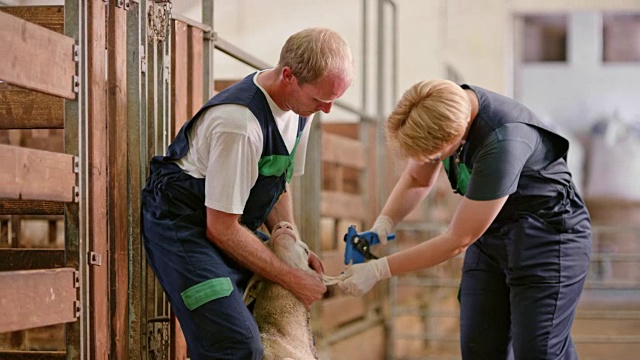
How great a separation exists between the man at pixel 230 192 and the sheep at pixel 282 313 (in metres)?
0.03

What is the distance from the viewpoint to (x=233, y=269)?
2.50 metres

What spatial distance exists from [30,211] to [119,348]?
0.47 meters

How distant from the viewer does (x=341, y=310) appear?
5312 mm

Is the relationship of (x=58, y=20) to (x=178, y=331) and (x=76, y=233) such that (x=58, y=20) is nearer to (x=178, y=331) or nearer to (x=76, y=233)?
(x=76, y=233)

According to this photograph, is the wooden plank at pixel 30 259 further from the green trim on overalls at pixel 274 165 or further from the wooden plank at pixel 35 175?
the green trim on overalls at pixel 274 165

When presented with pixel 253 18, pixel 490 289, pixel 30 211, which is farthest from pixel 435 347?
pixel 30 211

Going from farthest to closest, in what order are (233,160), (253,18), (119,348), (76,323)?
(253,18)
(119,348)
(76,323)
(233,160)

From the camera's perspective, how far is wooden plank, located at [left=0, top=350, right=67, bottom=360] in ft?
9.29

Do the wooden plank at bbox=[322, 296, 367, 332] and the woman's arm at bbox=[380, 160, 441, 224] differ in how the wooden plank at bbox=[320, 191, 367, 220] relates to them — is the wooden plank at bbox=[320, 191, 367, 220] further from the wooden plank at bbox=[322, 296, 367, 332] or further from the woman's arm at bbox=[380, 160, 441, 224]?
the woman's arm at bbox=[380, 160, 441, 224]

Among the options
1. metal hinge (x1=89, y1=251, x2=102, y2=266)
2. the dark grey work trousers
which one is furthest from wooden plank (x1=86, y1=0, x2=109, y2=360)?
the dark grey work trousers

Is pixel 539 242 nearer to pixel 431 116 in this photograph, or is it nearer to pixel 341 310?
pixel 431 116

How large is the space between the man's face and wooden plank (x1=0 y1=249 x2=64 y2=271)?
879 mm

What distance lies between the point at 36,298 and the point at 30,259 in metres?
0.61

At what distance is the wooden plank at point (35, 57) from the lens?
2146mm
